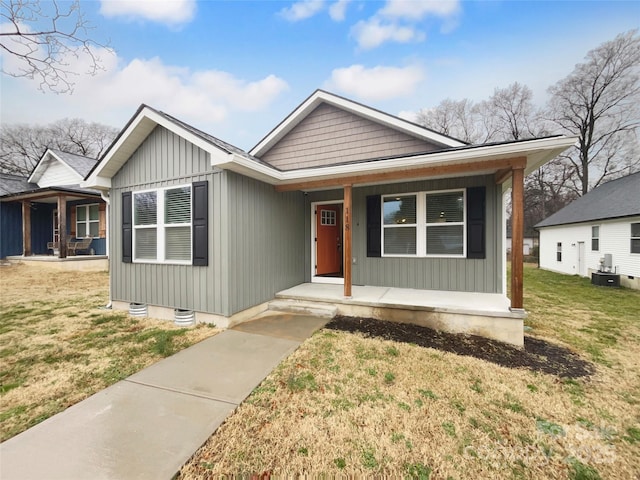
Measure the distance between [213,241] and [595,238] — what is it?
581 inches

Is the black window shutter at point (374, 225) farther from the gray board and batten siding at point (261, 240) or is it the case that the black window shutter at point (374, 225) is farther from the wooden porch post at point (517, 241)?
the wooden porch post at point (517, 241)

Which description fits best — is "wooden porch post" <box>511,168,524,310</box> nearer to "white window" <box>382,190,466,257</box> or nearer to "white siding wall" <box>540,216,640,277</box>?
"white window" <box>382,190,466,257</box>

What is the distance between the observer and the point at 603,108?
16516mm

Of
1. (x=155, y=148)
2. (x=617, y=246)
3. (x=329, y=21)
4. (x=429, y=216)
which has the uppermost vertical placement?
(x=329, y=21)

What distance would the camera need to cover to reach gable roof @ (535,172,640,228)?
31.5 ft

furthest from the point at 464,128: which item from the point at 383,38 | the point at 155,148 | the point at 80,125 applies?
the point at 80,125

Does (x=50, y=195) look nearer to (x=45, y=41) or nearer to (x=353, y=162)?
(x=45, y=41)

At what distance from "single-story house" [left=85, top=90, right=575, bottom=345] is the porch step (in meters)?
0.23

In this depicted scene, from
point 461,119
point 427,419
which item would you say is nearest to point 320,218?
point 427,419

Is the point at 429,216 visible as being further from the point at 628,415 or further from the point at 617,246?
the point at 617,246

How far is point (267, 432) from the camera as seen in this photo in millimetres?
2010

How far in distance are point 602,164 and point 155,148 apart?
25.7 metres

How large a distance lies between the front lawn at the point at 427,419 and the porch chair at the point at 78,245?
12500mm

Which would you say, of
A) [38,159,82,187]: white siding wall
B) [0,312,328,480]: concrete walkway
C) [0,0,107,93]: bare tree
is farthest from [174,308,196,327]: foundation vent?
[38,159,82,187]: white siding wall
